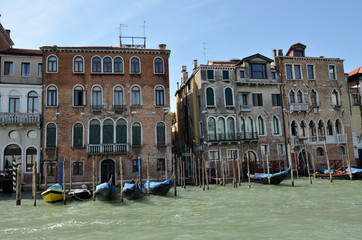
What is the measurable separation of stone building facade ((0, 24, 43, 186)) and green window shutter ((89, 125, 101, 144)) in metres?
3.11

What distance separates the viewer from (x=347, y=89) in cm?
2512

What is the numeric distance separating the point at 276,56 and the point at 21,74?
18.4 metres

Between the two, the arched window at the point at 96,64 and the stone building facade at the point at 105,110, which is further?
the arched window at the point at 96,64

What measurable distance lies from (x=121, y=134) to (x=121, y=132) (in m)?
0.13

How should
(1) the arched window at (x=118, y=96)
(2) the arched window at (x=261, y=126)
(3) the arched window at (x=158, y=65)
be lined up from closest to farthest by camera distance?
(1) the arched window at (x=118, y=96)
(3) the arched window at (x=158, y=65)
(2) the arched window at (x=261, y=126)

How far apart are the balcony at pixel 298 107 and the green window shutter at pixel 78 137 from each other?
15423 millimetres

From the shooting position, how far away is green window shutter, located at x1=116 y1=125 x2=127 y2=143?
1994 centimetres

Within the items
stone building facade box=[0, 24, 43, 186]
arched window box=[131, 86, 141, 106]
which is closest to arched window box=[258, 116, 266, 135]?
arched window box=[131, 86, 141, 106]

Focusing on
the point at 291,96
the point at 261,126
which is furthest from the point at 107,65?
the point at 291,96

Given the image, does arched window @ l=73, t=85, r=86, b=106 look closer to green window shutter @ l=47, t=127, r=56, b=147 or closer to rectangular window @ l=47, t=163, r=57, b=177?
green window shutter @ l=47, t=127, r=56, b=147

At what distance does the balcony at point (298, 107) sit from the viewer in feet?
77.0

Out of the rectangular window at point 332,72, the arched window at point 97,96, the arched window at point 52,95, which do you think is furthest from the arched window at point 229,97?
the arched window at point 52,95

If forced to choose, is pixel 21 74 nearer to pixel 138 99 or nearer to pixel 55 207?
pixel 138 99

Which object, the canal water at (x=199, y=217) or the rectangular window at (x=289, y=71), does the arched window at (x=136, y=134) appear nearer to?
the canal water at (x=199, y=217)
